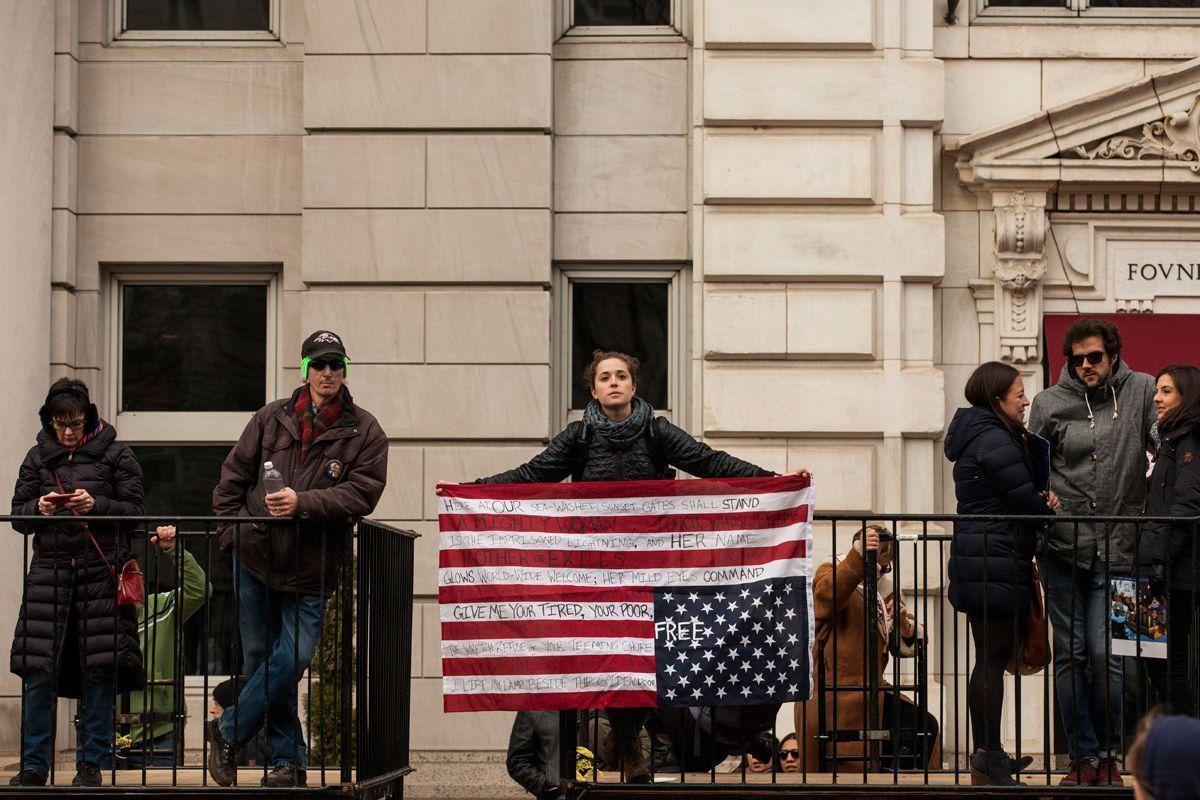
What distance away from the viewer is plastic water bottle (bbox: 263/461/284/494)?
9438 mm

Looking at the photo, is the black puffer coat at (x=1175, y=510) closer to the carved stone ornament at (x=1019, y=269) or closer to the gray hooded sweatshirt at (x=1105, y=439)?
the gray hooded sweatshirt at (x=1105, y=439)

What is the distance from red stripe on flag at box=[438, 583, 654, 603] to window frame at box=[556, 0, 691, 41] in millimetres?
6198

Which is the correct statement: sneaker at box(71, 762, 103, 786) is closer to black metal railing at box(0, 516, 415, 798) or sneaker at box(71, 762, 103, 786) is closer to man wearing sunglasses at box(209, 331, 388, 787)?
black metal railing at box(0, 516, 415, 798)

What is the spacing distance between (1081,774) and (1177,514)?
136 centimetres

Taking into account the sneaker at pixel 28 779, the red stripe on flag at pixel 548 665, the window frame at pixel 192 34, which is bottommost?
the sneaker at pixel 28 779

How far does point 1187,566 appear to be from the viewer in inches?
377

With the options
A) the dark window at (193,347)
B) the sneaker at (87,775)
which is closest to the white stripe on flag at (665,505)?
the sneaker at (87,775)

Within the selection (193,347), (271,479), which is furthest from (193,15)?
(271,479)

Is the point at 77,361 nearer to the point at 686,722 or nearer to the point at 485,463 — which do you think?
the point at 485,463

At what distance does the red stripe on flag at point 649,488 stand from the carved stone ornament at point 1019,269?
201 inches

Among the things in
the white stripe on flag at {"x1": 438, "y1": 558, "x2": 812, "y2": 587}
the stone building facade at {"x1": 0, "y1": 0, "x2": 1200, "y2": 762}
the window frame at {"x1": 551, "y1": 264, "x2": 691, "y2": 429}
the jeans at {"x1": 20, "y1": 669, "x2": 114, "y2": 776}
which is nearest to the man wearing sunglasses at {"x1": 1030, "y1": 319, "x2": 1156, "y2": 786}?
the white stripe on flag at {"x1": 438, "y1": 558, "x2": 812, "y2": 587}

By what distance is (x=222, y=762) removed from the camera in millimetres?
9453

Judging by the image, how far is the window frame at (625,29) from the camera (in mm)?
14578

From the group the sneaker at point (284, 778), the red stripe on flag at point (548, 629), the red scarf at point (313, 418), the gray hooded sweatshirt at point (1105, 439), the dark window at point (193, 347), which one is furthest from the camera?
the dark window at point (193, 347)
